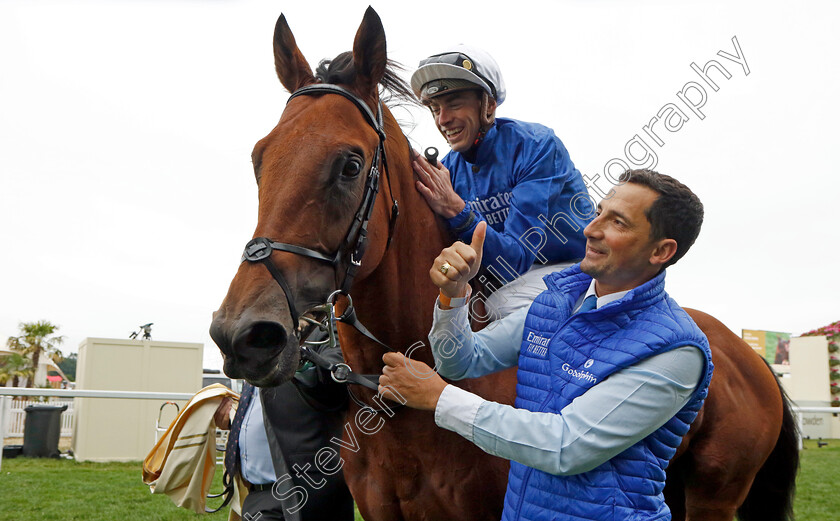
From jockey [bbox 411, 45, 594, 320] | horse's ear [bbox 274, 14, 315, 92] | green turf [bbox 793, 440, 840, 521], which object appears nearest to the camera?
horse's ear [bbox 274, 14, 315, 92]

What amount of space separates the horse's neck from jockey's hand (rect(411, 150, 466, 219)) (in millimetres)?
33

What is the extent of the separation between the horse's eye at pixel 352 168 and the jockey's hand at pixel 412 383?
572 millimetres

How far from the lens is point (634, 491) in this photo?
5.45ft

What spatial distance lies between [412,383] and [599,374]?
52 cm

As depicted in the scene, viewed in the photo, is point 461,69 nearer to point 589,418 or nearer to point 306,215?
point 306,215

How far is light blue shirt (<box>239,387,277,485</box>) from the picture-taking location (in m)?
3.46

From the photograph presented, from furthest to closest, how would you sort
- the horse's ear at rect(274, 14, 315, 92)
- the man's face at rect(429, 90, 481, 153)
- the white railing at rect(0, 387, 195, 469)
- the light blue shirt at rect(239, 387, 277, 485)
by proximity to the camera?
1. the white railing at rect(0, 387, 195, 469)
2. the light blue shirt at rect(239, 387, 277, 485)
3. the man's face at rect(429, 90, 481, 153)
4. the horse's ear at rect(274, 14, 315, 92)

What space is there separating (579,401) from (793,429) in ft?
8.71

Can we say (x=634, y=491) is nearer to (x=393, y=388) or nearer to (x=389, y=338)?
(x=393, y=388)

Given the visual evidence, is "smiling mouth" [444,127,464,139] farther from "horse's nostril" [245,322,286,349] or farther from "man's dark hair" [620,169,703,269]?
"horse's nostril" [245,322,286,349]

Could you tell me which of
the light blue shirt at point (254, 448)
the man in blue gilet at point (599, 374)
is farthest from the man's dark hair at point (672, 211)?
the light blue shirt at point (254, 448)

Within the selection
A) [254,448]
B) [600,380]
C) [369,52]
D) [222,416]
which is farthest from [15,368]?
[600,380]

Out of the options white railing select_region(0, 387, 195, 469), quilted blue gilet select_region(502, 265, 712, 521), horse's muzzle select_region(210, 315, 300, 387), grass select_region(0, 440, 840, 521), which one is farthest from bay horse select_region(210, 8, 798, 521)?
grass select_region(0, 440, 840, 521)

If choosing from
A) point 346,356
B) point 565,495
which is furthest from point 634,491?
point 346,356
